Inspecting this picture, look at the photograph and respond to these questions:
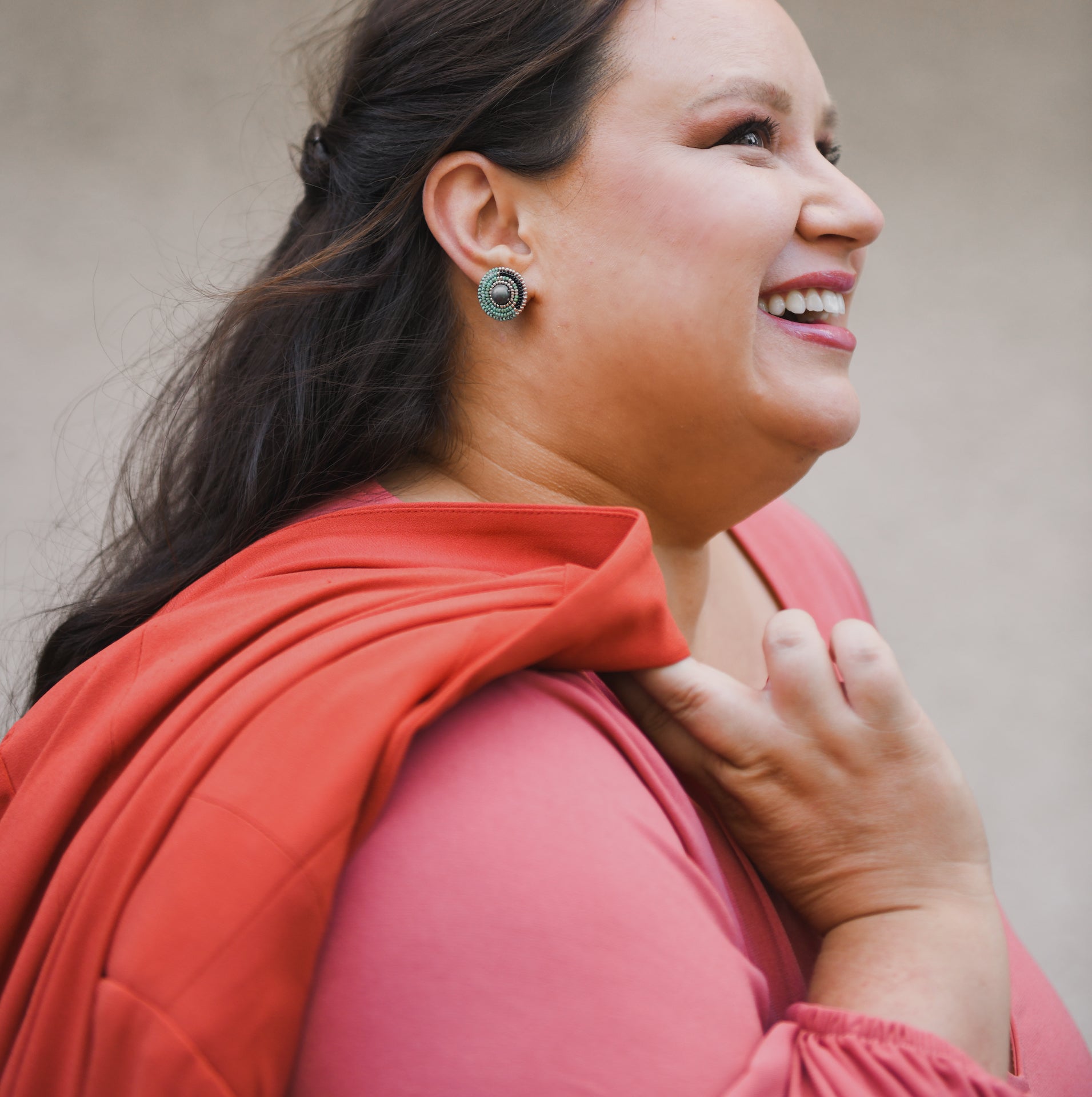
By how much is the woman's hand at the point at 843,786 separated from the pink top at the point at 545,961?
104 mm

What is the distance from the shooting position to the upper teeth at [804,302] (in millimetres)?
920

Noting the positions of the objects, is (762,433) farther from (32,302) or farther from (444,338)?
(32,302)

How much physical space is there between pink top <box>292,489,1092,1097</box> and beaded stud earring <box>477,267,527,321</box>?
391 mm

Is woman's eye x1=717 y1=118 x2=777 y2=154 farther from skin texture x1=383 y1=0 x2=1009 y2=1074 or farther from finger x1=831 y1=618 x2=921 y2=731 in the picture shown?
finger x1=831 y1=618 x2=921 y2=731

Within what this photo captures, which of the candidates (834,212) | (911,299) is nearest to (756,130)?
(834,212)

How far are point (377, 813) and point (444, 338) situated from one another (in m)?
0.52

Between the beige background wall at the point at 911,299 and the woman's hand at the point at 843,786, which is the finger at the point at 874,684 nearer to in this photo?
the woman's hand at the point at 843,786

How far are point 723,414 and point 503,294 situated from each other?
0.76 feet

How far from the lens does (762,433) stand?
35.8 inches

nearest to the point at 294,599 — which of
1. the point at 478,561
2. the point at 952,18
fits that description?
the point at 478,561

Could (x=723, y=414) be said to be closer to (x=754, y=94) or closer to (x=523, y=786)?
(x=754, y=94)

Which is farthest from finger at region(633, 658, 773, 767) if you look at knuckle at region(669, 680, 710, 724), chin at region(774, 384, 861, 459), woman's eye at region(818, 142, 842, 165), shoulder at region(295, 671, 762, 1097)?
woman's eye at region(818, 142, 842, 165)

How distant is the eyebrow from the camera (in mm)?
888

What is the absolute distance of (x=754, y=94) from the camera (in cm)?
90
